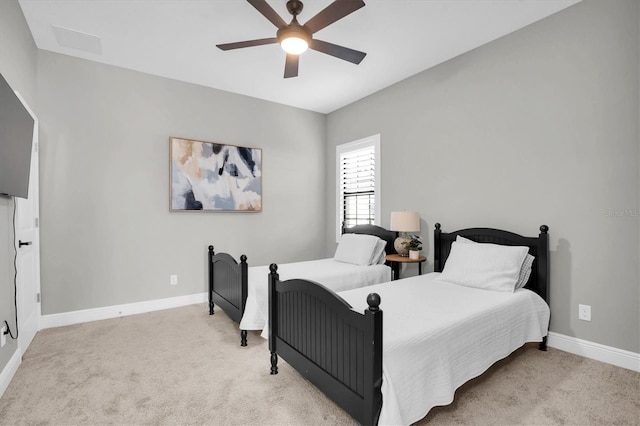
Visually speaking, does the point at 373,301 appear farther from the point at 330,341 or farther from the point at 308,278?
the point at 308,278

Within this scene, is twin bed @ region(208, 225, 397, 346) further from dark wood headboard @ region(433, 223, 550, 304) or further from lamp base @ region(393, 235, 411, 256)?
dark wood headboard @ region(433, 223, 550, 304)

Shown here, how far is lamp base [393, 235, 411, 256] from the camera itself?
3784 mm

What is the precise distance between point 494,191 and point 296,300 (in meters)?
2.30

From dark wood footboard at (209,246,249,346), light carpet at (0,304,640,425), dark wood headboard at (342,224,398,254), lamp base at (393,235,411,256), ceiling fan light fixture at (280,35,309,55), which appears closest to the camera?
light carpet at (0,304,640,425)

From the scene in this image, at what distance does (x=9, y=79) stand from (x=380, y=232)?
3.93 m

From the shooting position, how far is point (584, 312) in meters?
2.68

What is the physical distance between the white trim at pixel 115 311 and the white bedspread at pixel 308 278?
1.23 meters

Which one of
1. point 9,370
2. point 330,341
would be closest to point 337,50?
point 330,341

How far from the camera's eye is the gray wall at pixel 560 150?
2469mm

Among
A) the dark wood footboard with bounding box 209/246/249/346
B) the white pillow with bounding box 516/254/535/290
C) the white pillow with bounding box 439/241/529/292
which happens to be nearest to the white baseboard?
the white pillow with bounding box 516/254/535/290

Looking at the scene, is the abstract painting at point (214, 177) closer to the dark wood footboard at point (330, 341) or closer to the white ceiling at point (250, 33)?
the white ceiling at point (250, 33)

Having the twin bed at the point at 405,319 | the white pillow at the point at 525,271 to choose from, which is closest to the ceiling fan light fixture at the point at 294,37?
the twin bed at the point at 405,319

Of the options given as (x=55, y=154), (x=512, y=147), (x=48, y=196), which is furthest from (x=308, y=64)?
(x=48, y=196)

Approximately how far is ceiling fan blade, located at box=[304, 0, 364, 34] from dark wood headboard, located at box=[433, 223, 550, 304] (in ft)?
7.70
